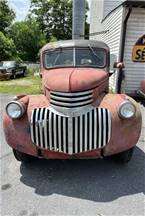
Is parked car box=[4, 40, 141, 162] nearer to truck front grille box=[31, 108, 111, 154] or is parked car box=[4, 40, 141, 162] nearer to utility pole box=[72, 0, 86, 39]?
truck front grille box=[31, 108, 111, 154]

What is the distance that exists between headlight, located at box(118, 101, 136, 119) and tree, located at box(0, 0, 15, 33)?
32.6 metres

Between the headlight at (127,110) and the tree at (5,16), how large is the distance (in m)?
32.6

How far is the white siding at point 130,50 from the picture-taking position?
32.8 feet

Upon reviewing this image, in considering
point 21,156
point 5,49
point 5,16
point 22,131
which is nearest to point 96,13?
point 5,49

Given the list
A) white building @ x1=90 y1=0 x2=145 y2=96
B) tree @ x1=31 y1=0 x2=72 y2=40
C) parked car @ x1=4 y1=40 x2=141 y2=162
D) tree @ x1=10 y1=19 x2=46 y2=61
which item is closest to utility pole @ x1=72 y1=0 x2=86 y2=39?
white building @ x1=90 y1=0 x2=145 y2=96

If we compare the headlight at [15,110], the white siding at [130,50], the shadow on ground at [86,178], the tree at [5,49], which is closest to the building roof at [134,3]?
the white siding at [130,50]

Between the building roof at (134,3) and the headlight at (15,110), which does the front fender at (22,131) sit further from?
the building roof at (134,3)

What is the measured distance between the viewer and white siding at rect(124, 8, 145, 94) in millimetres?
10005

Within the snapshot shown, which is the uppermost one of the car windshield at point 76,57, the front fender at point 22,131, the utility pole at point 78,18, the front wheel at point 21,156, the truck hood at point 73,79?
the utility pole at point 78,18

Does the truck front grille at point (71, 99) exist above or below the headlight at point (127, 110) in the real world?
above

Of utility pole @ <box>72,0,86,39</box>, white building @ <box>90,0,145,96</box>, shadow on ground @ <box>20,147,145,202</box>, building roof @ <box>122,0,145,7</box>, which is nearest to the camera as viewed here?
shadow on ground @ <box>20,147,145,202</box>

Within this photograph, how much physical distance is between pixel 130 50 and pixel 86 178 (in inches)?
275

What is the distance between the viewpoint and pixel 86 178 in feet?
14.0

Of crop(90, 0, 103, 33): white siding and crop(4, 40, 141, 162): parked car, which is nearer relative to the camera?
crop(4, 40, 141, 162): parked car
